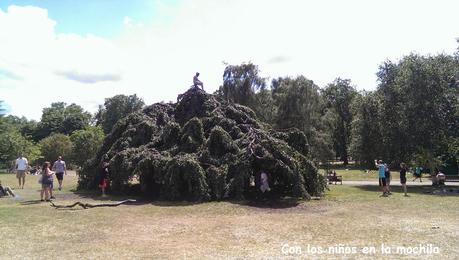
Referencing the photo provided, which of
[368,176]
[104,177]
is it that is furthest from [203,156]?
[368,176]

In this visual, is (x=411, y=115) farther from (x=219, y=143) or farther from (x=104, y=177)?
(x=104, y=177)

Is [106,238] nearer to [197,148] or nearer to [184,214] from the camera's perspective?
[184,214]

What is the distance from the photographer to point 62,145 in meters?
54.1

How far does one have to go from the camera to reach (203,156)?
17.0 metres

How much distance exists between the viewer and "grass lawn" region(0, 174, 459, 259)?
8648 mm

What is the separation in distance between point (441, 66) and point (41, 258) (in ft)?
76.6

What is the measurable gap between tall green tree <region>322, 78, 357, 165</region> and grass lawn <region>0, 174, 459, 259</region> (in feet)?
135

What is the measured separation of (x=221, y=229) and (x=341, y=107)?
50.8 metres

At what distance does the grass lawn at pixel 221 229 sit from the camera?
340 inches

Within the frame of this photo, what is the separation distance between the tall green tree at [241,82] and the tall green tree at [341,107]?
18076mm

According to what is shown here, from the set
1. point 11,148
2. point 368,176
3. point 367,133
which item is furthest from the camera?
point 11,148

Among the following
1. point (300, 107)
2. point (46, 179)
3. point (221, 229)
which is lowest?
point (221, 229)

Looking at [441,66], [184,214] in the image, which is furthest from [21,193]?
[441,66]

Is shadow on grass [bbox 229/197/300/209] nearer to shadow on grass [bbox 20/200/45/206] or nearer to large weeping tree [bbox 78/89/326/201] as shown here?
large weeping tree [bbox 78/89/326/201]
